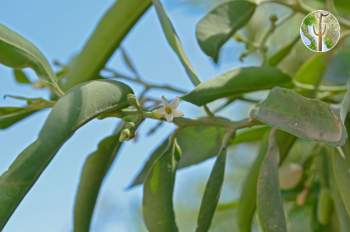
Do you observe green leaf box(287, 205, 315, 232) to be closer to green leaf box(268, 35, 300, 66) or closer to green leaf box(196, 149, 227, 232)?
green leaf box(268, 35, 300, 66)

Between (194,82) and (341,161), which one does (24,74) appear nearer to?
(194,82)

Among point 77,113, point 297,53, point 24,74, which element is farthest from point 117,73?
point 297,53

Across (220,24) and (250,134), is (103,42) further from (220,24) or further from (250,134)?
(250,134)

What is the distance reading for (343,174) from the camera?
0.70 metres

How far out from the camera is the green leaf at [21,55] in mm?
667

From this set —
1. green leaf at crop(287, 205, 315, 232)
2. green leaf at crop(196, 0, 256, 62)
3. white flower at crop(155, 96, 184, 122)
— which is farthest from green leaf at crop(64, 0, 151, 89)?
green leaf at crop(287, 205, 315, 232)

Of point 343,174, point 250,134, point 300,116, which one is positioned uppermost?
point 300,116

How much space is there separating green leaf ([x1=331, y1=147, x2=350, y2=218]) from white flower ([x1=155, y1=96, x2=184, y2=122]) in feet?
0.53

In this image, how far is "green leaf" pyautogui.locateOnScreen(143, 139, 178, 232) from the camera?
70 centimetres

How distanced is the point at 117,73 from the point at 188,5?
Result: 30.3 inches

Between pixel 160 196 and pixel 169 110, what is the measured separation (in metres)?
0.09

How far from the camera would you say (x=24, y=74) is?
109cm

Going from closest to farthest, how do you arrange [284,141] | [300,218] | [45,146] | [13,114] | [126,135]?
1. [45,146]
2. [126,135]
3. [13,114]
4. [284,141]
5. [300,218]

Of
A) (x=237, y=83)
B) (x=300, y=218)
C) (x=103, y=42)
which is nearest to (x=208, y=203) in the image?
(x=237, y=83)
